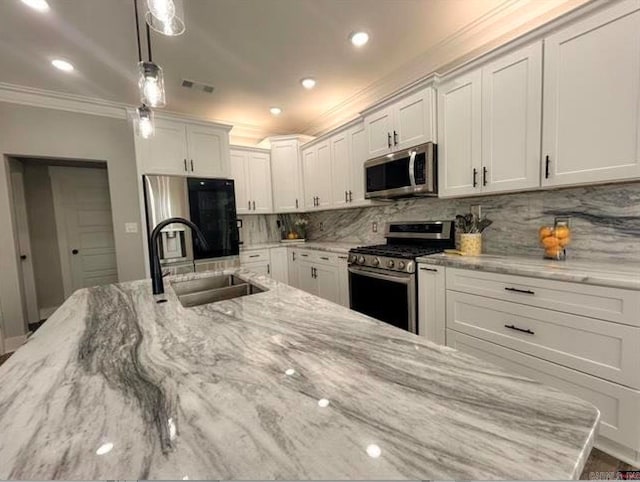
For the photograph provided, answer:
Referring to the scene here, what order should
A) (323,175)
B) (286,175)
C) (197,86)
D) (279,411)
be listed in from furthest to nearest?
(286,175)
(323,175)
(197,86)
(279,411)

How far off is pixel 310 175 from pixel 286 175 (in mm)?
423

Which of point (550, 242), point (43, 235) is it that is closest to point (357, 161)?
point (550, 242)

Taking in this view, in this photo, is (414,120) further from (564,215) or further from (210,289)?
(210,289)

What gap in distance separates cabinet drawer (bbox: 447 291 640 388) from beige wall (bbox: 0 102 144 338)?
378cm

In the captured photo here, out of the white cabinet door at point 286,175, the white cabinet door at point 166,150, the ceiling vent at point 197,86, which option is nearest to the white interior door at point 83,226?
the white cabinet door at point 166,150

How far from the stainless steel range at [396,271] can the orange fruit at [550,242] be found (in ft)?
2.41

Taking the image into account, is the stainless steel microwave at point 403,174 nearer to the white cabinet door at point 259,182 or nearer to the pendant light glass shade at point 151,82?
the white cabinet door at point 259,182

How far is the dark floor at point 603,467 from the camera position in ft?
4.32

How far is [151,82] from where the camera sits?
4.72ft

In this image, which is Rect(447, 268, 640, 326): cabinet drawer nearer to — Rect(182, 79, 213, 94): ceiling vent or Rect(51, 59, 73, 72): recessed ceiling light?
Rect(182, 79, 213, 94): ceiling vent

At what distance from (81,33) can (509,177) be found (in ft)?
11.2

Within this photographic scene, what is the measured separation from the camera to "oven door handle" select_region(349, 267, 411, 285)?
225 centimetres

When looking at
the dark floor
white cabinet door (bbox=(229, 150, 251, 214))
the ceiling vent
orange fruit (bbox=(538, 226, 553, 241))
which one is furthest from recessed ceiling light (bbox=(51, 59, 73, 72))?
the dark floor

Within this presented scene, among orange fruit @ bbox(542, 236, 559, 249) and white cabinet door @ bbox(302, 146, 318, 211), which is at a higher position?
white cabinet door @ bbox(302, 146, 318, 211)
